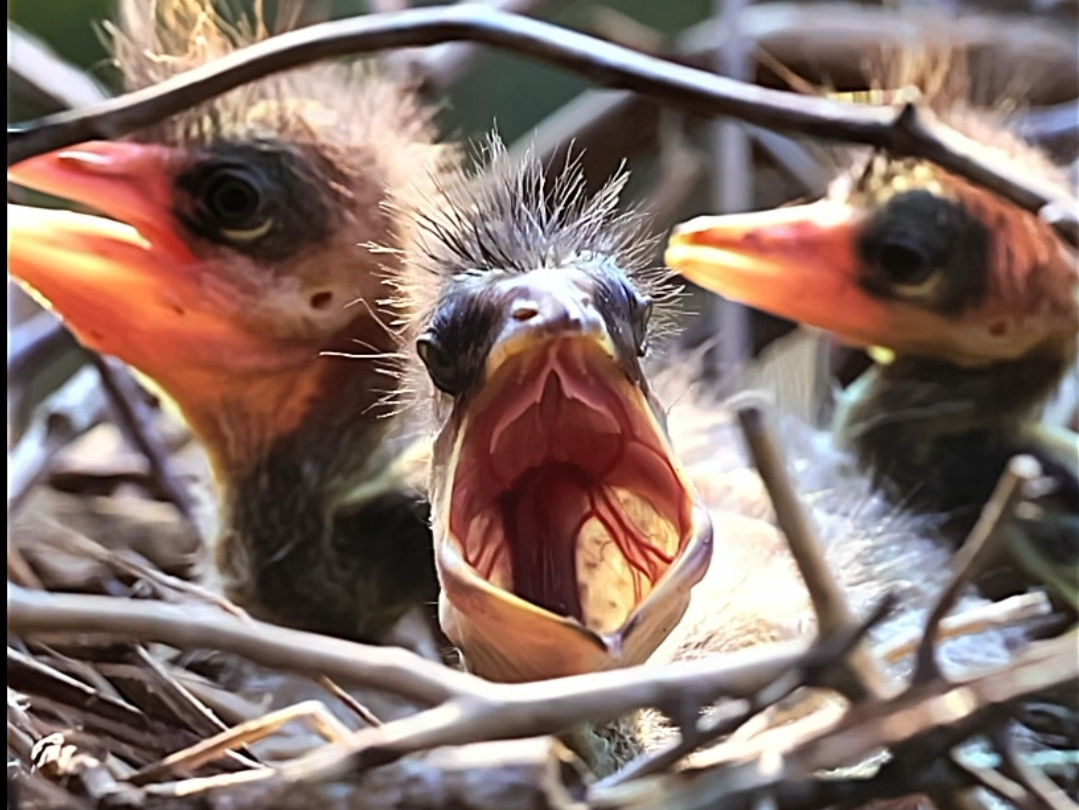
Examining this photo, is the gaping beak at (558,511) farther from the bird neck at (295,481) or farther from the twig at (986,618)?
the bird neck at (295,481)

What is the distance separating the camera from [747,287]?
2.31 ft

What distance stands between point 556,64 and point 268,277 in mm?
224

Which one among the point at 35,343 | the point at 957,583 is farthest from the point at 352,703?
the point at 35,343

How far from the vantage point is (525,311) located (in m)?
0.48

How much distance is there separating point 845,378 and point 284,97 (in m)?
0.40

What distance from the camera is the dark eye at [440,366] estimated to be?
0.52 metres

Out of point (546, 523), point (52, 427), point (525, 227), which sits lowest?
point (546, 523)

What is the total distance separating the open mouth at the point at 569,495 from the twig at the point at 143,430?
14.6 inches

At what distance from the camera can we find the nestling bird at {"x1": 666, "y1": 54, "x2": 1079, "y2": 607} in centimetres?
71

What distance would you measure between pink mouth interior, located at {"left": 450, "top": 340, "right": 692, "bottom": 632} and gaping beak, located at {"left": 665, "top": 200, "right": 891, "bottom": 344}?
0.17 m

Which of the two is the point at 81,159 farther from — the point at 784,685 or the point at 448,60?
the point at 784,685

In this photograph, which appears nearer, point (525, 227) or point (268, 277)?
point (525, 227)

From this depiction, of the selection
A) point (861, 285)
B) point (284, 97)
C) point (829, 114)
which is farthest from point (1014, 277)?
point (284, 97)

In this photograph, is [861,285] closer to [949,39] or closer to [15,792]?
[949,39]
